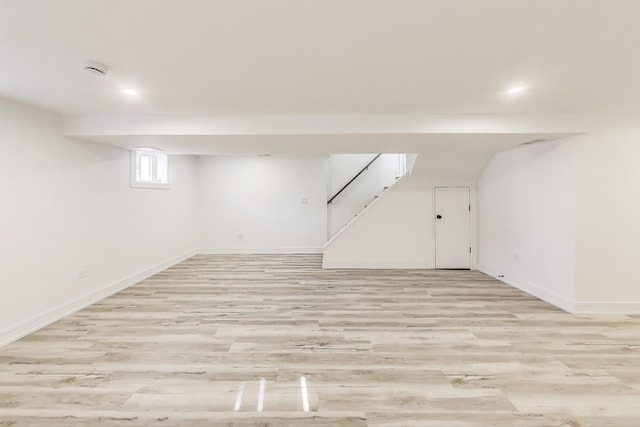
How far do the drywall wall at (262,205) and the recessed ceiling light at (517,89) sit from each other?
5117 mm

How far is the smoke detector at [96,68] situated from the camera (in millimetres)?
2137

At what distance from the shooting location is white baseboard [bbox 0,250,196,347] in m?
2.92

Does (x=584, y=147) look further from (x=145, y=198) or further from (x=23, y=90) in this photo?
(x=145, y=198)

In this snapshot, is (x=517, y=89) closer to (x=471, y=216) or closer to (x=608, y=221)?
(x=608, y=221)

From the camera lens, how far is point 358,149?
15.1 ft

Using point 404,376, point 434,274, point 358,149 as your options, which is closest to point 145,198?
point 358,149

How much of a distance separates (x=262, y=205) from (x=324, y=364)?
5.53 meters

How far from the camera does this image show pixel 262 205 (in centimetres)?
764

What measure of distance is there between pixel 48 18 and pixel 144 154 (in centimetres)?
418

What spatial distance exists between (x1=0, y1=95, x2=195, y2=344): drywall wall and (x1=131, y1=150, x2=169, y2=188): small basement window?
0.17 m

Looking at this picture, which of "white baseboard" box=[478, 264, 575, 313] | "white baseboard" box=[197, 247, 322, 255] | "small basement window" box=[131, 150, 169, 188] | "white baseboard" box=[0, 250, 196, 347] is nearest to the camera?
"white baseboard" box=[0, 250, 196, 347]

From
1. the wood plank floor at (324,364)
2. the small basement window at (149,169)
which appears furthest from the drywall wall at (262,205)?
the wood plank floor at (324,364)

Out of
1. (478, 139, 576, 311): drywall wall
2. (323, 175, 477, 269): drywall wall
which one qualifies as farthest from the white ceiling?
(323, 175, 477, 269): drywall wall

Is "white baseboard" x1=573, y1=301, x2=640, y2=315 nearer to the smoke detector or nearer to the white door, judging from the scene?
the white door
